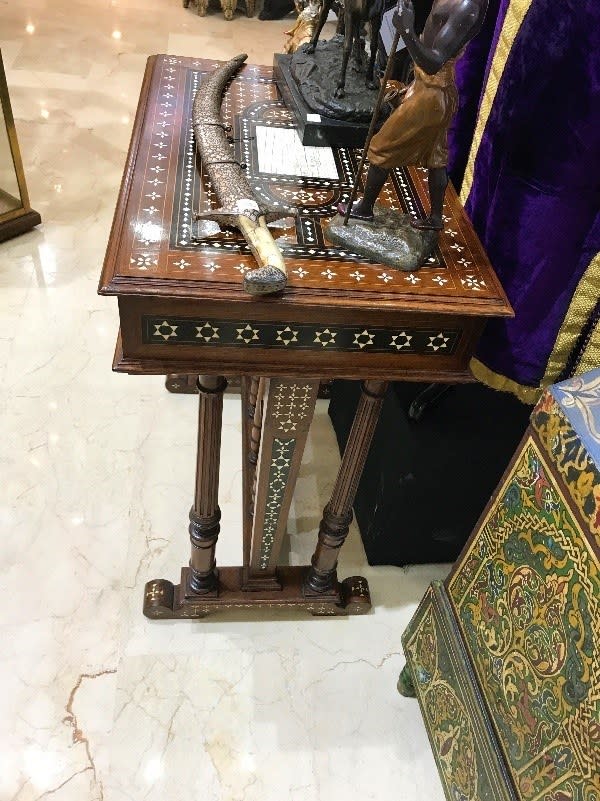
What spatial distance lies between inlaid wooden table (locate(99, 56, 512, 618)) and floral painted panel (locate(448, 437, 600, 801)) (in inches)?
9.3

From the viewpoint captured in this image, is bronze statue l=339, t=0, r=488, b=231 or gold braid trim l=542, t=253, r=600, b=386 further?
gold braid trim l=542, t=253, r=600, b=386

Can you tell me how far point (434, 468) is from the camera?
1517 millimetres

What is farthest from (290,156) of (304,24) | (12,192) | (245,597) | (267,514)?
(12,192)

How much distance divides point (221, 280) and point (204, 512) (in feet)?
2.08

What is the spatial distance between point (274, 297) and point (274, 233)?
15 centimetres

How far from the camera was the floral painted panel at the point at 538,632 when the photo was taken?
829 millimetres

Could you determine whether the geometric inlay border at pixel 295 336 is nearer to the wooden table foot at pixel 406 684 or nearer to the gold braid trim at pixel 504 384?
the gold braid trim at pixel 504 384

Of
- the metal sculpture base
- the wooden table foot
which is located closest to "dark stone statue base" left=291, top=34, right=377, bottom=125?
the metal sculpture base

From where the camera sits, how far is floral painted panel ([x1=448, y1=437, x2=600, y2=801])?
2.72 ft

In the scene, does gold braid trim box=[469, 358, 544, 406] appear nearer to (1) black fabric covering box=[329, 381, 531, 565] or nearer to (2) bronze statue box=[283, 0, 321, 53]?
(1) black fabric covering box=[329, 381, 531, 565]

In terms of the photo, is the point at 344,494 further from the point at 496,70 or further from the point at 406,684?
the point at 496,70

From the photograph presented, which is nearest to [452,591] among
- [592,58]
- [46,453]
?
[592,58]

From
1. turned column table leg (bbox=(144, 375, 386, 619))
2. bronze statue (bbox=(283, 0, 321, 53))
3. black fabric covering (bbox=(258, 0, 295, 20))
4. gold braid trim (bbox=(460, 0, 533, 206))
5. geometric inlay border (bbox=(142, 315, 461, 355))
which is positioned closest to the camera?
geometric inlay border (bbox=(142, 315, 461, 355))

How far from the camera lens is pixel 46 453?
188 cm
